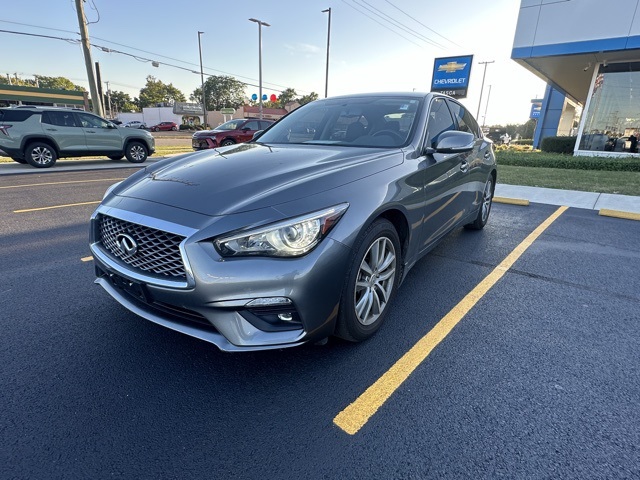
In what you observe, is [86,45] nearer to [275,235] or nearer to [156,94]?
[275,235]

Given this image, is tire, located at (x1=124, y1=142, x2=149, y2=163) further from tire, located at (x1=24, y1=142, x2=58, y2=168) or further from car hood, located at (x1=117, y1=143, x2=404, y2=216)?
car hood, located at (x1=117, y1=143, x2=404, y2=216)

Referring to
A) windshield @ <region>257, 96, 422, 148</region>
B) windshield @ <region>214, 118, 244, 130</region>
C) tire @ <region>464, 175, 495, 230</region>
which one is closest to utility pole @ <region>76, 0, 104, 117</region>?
windshield @ <region>214, 118, 244, 130</region>

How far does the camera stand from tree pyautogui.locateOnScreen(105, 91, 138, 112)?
101 metres

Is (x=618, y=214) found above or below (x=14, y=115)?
below

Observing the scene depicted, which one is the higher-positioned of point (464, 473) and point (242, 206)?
point (242, 206)

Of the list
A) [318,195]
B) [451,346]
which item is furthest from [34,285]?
[451,346]

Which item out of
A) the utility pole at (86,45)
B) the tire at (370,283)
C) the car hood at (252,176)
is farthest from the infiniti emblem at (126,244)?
the utility pole at (86,45)

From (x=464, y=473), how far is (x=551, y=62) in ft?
55.7

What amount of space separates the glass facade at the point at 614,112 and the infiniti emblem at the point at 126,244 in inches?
699

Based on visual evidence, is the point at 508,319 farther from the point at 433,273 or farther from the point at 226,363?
the point at 226,363

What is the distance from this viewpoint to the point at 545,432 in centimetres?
178

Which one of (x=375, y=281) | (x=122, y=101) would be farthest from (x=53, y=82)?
(x=375, y=281)

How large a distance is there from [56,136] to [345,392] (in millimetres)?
12730

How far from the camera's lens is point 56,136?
11.0 metres
